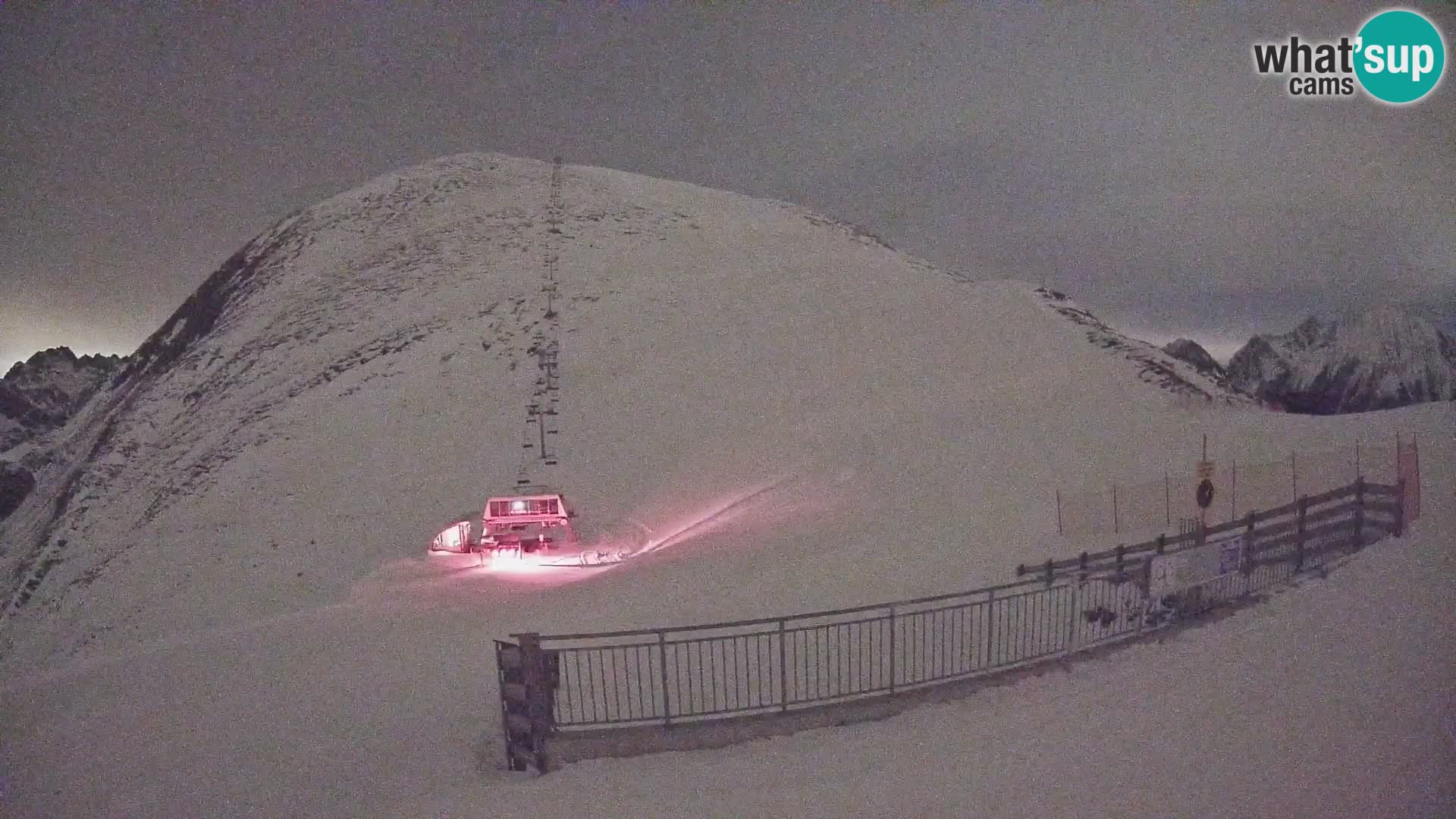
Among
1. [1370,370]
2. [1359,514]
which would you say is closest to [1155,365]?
[1359,514]

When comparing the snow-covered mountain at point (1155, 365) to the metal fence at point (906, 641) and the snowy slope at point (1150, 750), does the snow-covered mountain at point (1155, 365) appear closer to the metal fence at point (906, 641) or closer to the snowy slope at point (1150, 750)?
the metal fence at point (906, 641)

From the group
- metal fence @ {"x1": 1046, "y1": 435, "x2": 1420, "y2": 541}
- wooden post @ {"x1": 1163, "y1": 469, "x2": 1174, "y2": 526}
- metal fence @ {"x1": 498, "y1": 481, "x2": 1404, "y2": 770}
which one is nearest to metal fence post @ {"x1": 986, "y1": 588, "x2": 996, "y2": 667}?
metal fence @ {"x1": 498, "y1": 481, "x2": 1404, "y2": 770}

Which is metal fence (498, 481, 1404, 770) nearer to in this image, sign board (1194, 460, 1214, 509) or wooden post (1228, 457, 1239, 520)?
sign board (1194, 460, 1214, 509)

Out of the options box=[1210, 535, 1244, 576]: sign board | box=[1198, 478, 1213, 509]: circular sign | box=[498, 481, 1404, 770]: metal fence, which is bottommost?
box=[498, 481, 1404, 770]: metal fence

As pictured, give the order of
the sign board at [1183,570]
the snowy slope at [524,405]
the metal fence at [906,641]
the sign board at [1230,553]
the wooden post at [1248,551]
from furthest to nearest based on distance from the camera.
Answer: the snowy slope at [524,405] → the wooden post at [1248,551] → the sign board at [1230,553] → the sign board at [1183,570] → the metal fence at [906,641]

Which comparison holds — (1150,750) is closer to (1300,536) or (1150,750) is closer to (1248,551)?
(1248,551)

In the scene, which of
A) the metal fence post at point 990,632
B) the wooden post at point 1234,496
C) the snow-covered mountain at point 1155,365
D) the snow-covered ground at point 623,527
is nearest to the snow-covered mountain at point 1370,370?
the snow-covered mountain at point 1155,365

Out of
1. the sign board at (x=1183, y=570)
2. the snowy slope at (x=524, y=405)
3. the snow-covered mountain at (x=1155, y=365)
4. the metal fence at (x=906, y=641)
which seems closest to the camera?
the metal fence at (x=906, y=641)
